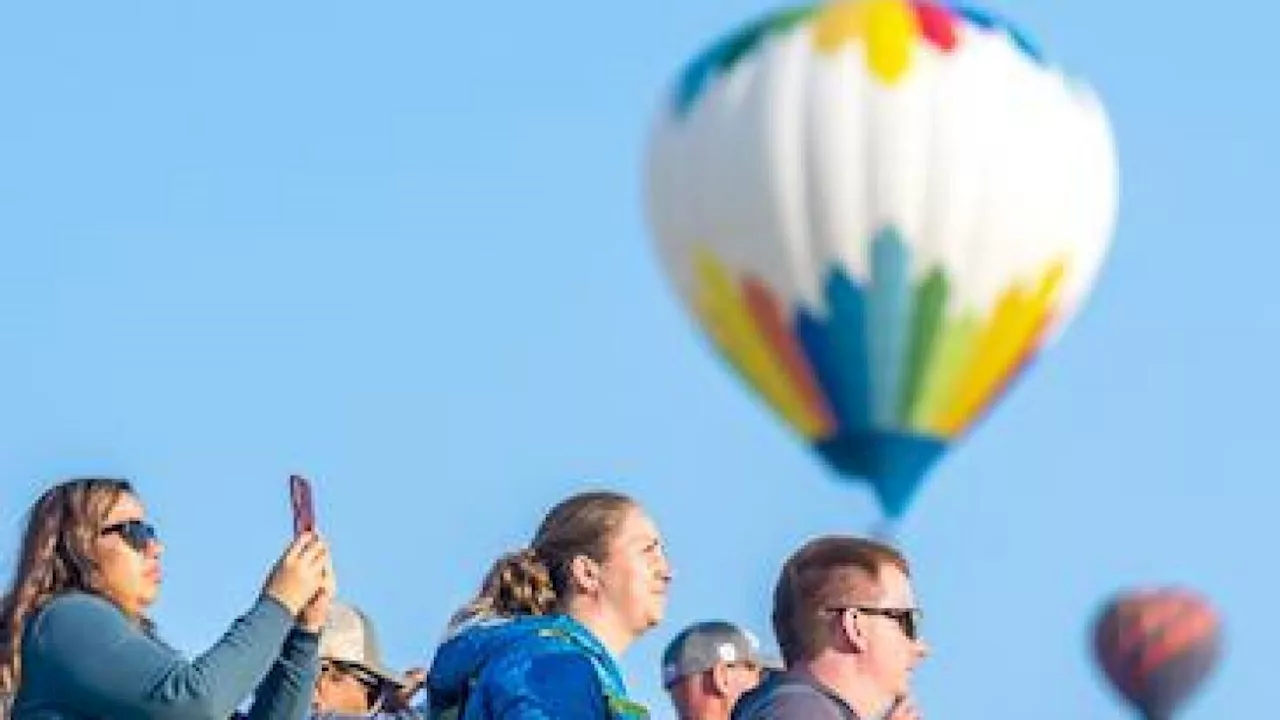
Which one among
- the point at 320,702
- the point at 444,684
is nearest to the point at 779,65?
the point at 320,702

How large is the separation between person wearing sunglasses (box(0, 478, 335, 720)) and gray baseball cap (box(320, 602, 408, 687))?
4.65ft

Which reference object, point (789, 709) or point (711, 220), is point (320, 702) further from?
point (711, 220)

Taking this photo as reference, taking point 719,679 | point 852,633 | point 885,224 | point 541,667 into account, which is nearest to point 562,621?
point 541,667

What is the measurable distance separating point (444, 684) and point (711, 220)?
12283mm

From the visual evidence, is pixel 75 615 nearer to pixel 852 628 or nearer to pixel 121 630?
pixel 121 630

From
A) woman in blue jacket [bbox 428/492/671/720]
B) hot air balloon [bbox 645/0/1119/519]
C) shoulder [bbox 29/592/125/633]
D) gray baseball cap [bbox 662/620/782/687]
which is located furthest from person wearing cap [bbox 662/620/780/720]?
hot air balloon [bbox 645/0/1119/519]

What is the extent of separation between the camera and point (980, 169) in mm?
20969

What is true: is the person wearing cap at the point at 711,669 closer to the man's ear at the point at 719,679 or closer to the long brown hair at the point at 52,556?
the man's ear at the point at 719,679

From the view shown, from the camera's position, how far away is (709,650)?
440 inches

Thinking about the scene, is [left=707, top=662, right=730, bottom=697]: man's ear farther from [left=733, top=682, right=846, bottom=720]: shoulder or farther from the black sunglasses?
[left=733, top=682, right=846, bottom=720]: shoulder

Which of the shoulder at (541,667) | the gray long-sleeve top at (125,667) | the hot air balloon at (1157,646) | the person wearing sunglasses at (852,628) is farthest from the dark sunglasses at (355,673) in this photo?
the hot air balloon at (1157,646)

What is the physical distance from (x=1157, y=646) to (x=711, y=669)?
17.5m

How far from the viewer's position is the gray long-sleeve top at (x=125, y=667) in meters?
8.34

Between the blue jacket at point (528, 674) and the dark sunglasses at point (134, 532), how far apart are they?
70cm
